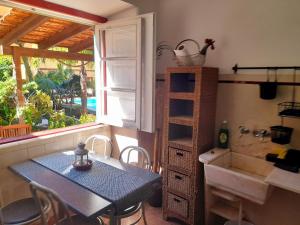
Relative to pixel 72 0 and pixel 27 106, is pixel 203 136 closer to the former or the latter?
pixel 72 0

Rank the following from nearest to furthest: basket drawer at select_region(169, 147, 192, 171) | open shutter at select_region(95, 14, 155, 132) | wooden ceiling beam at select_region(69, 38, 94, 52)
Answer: basket drawer at select_region(169, 147, 192, 171), open shutter at select_region(95, 14, 155, 132), wooden ceiling beam at select_region(69, 38, 94, 52)

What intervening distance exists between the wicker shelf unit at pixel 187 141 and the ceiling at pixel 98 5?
985 millimetres

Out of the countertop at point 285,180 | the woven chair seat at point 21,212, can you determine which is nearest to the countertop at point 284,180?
the countertop at point 285,180

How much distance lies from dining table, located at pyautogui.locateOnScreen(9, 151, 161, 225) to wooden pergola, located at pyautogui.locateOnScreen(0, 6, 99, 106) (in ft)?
5.94

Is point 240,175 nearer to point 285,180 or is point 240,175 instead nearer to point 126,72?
point 285,180

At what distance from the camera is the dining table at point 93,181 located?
4.00ft

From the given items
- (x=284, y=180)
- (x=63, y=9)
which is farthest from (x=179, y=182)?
(x=63, y=9)

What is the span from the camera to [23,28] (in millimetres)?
3105

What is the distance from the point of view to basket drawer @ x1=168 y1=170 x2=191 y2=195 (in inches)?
72.5

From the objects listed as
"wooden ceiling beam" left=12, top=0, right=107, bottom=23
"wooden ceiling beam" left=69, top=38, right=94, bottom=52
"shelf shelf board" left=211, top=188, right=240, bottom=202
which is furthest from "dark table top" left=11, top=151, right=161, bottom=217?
"wooden ceiling beam" left=69, top=38, right=94, bottom=52

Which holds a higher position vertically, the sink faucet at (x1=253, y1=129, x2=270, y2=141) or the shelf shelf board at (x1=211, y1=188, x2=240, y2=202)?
the sink faucet at (x1=253, y1=129, x2=270, y2=141)

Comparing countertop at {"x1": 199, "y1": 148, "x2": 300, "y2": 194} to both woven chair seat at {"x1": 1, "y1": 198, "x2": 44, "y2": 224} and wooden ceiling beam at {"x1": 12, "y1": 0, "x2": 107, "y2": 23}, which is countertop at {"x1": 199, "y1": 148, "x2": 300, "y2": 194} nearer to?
woven chair seat at {"x1": 1, "y1": 198, "x2": 44, "y2": 224}

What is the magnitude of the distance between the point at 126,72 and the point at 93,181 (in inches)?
49.0

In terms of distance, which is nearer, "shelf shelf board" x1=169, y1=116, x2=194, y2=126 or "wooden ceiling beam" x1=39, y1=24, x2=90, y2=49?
"shelf shelf board" x1=169, y1=116, x2=194, y2=126
